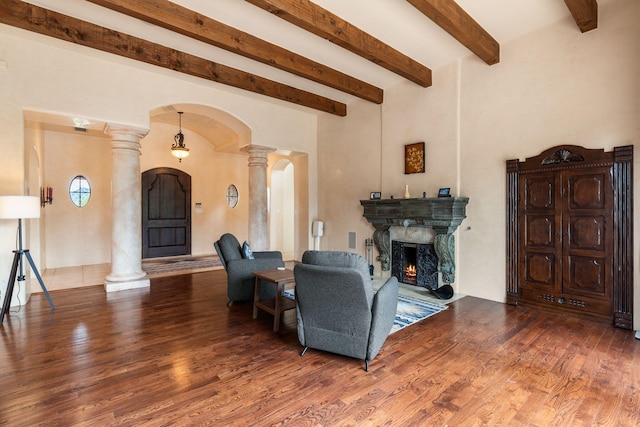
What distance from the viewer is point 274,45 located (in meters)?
4.49

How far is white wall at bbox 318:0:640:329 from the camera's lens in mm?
3639

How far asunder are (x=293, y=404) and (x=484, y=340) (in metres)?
2.11

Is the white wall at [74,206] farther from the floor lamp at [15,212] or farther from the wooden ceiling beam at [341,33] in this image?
the wooden ceiling beam at [341,33]

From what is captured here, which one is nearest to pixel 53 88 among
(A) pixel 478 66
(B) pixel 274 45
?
(B) pixel 274 45

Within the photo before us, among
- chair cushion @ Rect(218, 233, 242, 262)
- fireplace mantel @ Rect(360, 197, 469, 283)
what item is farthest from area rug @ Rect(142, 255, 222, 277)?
fireplace mantel @ Rect(360, 197, 469, 283)

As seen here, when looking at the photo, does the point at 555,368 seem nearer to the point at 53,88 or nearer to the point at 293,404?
the point at 293,404

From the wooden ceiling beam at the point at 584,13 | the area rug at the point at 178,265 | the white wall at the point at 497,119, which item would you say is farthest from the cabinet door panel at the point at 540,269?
the area rug at the point at 178,265

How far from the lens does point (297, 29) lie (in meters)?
4.10

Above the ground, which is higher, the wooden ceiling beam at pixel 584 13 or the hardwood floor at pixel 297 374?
the wooden ceiling beam at pixel 584 13

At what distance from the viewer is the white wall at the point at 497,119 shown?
11.9ft

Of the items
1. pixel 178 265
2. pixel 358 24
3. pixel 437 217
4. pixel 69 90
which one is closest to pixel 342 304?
pixel 437 217

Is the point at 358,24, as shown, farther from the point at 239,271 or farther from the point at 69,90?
the point at 69,90

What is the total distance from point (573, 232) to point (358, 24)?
3.65m

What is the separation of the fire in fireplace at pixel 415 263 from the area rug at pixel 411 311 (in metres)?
0.71
